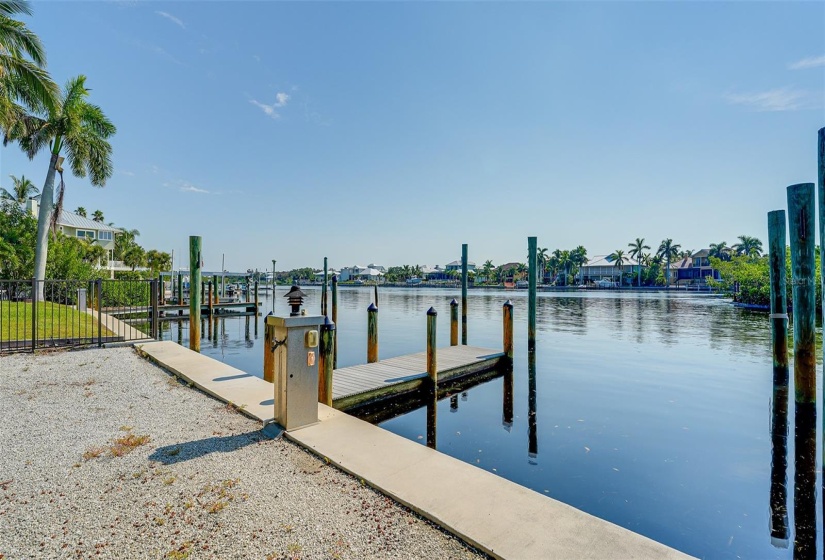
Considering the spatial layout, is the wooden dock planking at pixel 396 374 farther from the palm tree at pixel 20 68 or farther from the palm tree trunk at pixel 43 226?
the palm tree trunk at pixel 43 226

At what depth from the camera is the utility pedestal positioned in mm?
5023

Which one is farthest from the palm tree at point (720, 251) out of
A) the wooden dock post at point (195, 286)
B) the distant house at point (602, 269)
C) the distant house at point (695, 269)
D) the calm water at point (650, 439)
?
the wooden dock post at point (195, 286)

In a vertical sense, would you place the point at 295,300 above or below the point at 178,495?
above

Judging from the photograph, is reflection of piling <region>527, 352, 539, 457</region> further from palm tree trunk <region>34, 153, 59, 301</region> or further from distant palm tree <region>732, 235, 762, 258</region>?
distant palm tree <region>732, 235, 762, 258</region>

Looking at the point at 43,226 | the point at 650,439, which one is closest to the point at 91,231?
the point at 43,226

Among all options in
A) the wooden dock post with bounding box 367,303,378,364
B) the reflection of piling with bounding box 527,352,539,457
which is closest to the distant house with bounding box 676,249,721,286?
the reflection of piling with bounding box 527,352,539,457

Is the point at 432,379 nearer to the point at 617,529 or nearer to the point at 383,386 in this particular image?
the point at 383,386

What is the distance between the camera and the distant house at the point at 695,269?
9394 cm

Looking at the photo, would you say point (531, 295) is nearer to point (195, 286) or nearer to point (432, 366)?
point (432, 366)

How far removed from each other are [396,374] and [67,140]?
21.9 metres

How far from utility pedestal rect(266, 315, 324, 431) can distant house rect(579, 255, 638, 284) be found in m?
112

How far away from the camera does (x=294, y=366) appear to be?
16.6ft

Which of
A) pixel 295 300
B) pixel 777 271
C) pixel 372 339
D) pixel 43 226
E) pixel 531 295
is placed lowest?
pixel 372 339

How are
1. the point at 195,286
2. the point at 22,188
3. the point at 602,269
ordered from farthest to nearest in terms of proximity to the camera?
the point at 602,269, the point at 22,188, the point at 195,286
